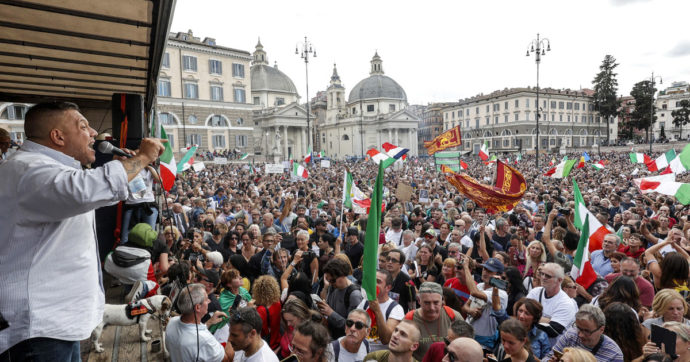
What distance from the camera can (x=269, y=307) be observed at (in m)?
4.07

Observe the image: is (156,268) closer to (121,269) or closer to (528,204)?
(121,269)

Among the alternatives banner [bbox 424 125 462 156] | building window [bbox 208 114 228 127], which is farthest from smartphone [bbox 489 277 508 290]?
building window [bbox 208 114 228 127]

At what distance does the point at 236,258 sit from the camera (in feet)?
19.5

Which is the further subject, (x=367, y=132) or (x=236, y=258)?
(x=367, y=132)

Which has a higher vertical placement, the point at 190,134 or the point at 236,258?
the point at 190,134

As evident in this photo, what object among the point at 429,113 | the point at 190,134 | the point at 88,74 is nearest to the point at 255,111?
the point at 190,134

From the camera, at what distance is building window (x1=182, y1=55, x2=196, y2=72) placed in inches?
1783

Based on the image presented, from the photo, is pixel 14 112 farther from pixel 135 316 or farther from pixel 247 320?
pixel 247 320

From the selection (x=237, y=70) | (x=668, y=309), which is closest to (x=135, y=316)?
(x=668, y=309)

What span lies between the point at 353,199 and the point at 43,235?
9219mm

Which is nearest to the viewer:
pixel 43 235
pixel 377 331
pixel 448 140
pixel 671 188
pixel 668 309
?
pixel 43 235

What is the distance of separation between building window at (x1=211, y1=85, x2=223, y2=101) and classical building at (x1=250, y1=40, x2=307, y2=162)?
1455cm

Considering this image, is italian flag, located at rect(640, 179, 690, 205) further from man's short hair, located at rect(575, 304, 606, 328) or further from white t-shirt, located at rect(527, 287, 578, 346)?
man's short hair, located at rect(575, 304, 606, 328)

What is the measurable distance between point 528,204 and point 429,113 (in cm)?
9831
